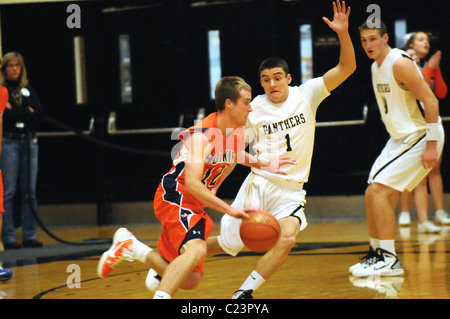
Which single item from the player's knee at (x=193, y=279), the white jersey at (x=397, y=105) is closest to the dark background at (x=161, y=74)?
the white jersey at (x=397, y=105)

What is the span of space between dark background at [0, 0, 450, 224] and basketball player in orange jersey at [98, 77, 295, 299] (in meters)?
5.65

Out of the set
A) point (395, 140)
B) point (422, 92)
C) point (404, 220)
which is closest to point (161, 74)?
point (404, 220)

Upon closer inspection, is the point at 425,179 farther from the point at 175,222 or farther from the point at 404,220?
the point at 175,222

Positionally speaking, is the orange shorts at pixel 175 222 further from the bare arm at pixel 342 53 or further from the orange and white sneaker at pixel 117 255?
the bare arm at pixel 342 53

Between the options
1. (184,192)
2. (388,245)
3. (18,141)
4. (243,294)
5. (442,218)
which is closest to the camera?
(184,192)

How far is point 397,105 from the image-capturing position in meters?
5.97

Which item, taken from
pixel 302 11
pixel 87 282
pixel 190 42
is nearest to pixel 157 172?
pixel 190 42

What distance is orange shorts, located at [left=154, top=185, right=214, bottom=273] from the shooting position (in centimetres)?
454

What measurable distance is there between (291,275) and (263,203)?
90 cm

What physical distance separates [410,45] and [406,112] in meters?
2.52

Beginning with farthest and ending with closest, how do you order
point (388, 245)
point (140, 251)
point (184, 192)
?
point (388, 245), point (140, 251), point (184, 192)

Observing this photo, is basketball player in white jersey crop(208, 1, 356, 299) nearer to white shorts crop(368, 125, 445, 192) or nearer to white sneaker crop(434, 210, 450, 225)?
white shorts crop(368, 125, 445, 192)

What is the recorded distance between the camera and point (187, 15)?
10703mm

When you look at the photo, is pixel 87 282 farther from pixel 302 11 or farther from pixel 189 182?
pixel 302 11
